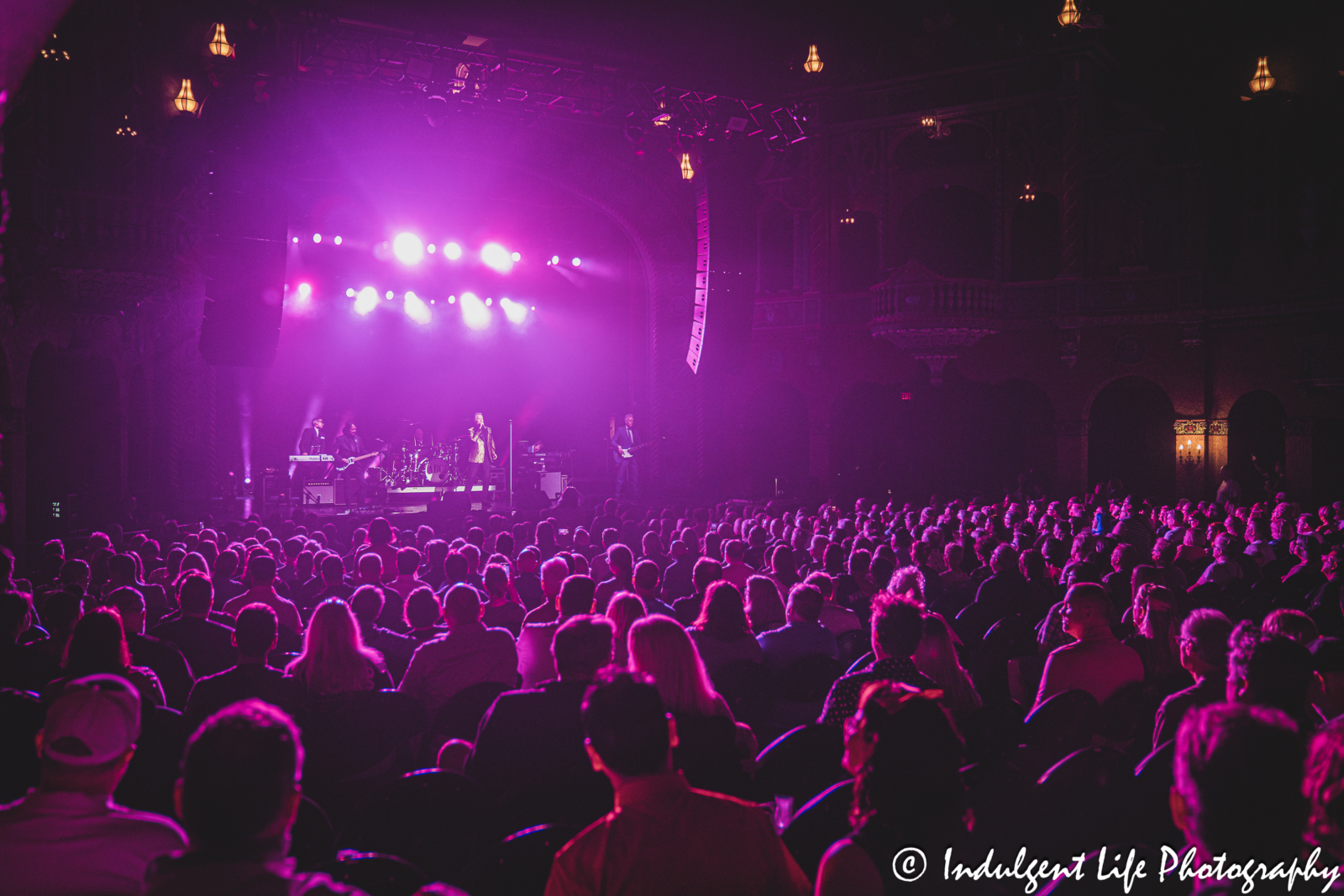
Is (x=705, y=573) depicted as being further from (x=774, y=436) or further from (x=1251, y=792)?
(x=774, y=436)

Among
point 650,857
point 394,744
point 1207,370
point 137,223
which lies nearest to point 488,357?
point 137,223

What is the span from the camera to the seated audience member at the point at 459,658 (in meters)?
4.91

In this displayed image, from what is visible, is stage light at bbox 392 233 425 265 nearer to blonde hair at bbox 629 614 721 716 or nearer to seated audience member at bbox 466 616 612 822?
seated audience member at bbox 466 616 612 822

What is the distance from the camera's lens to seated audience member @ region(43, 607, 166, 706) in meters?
4.21

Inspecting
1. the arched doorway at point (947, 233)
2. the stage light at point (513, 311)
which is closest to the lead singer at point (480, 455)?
the stage light at point (513, 311)

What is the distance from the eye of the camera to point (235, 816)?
1.82 meters

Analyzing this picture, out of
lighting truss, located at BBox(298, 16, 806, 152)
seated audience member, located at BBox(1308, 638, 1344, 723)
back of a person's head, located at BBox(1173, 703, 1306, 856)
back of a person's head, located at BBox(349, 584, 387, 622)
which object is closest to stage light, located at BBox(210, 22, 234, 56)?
lighting truss, located at BBox(298, 16, 806, 152)

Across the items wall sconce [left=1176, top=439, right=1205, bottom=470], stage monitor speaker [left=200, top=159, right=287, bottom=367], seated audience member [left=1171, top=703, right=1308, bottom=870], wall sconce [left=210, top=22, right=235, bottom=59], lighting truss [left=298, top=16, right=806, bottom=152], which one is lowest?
seated audience member [left=1171, top=703, right=1308, bottom=870]

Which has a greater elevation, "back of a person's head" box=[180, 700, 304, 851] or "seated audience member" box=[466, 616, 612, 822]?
"back of a person's head" box=[180, 700, 304, 851]

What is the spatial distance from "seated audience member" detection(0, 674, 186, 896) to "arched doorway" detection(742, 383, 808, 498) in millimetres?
21967

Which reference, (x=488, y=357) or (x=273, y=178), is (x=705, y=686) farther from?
(x=488, y=357)

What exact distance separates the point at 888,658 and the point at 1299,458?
735 inches

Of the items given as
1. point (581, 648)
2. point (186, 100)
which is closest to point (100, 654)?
point (581, 648)

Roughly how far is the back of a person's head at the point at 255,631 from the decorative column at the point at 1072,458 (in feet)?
66.3
